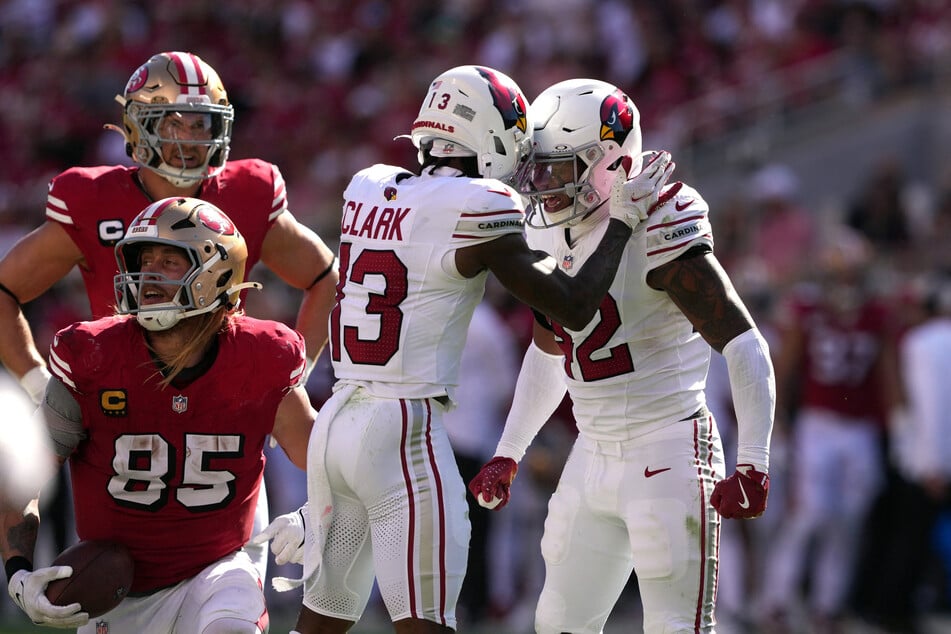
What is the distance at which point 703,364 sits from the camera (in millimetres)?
4547

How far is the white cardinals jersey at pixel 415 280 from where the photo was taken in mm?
4148

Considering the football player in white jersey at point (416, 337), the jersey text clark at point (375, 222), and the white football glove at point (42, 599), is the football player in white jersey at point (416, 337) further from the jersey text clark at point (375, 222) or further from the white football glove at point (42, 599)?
the white football glove at point (42, 599)

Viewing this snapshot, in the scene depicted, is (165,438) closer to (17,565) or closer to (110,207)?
(17,565)

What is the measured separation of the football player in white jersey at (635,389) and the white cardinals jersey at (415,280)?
1.16 feet

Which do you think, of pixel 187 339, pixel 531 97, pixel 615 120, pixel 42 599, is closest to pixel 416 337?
pixel 187 339

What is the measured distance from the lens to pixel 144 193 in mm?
4969

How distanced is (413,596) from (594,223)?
1.29 m

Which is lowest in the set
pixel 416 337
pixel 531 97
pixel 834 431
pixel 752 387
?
pixel 834 431

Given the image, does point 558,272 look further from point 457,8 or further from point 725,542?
point 457,8

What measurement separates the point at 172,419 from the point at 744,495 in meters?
1.61

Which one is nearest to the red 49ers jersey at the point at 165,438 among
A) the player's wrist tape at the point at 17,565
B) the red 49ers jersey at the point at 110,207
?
the player's wrist tape at the point at 17,565

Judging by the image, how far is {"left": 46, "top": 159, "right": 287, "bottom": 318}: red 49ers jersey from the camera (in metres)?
4.91

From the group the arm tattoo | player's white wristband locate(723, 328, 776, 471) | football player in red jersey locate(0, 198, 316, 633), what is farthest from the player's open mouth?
player's white wristband locate(723, 328, 776, 471)

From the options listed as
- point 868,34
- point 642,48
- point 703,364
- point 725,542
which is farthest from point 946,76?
point 703,364
